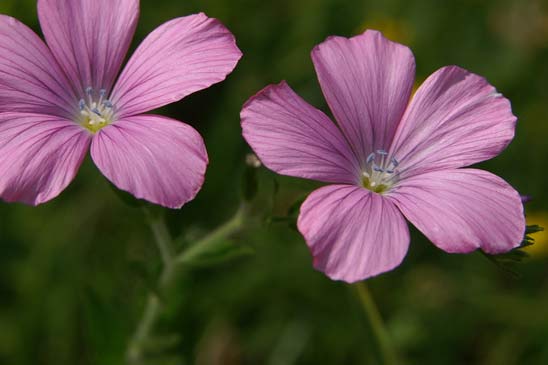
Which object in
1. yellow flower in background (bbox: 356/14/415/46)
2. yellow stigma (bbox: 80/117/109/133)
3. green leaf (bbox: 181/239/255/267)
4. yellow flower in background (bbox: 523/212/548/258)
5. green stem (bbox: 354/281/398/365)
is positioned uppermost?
yellow stigma (bbox: 80/117/109/133)

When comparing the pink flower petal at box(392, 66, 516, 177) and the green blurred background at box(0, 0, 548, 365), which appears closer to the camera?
the pink flower petal at box(392, 66, 516, 177)

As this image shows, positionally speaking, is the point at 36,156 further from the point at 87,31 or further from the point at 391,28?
the point at 391,28

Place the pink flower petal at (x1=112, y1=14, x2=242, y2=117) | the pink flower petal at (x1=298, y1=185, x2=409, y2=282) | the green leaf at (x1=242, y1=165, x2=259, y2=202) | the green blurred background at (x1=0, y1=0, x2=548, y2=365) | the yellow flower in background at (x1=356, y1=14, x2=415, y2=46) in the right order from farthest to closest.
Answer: the yellow flower in background at (x1=356, y1=14, x2=415, y2=46) < the green blurred background at (x1=0, y1=0, x2=548, y2=365) < the green leaf at (x1=242, y1=165, x2=259, y2=202) < the pink flower petal at (x1=112, y1=14, x2=242, y2=117) < the pink flower petal at (x1=298, y1=185, x2=409, y2=282)

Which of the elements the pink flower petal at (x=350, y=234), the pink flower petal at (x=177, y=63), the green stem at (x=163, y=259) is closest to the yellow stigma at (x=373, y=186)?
the pink flower petal at (x=350, y=234)

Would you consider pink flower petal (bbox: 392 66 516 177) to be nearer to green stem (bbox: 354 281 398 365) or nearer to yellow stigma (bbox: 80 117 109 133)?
green stem (bbox: 354 281 398 365)

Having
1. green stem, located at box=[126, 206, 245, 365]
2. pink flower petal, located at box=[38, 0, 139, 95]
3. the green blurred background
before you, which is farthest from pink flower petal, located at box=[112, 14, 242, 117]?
the green blurred background

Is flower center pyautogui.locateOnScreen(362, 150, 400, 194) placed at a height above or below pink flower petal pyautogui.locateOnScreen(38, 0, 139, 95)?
below
